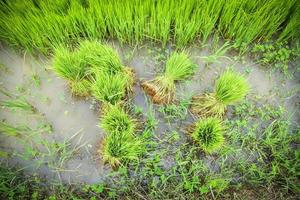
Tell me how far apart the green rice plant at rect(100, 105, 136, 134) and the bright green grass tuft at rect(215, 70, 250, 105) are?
2.45ft

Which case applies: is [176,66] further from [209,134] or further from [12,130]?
[12,130]

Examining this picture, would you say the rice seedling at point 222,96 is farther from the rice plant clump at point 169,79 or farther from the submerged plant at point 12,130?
the submerged plant at point 12,130

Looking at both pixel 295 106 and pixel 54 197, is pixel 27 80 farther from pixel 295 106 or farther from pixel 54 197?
pixel 295 106

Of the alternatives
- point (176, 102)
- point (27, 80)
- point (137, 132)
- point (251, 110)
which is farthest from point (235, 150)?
point (27, 80)

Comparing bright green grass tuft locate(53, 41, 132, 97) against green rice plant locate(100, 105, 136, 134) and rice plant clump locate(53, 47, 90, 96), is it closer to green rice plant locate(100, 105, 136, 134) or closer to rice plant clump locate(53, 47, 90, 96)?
rice plant clump locate(53, 47, 90, 96)

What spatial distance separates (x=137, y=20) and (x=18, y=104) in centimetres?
117

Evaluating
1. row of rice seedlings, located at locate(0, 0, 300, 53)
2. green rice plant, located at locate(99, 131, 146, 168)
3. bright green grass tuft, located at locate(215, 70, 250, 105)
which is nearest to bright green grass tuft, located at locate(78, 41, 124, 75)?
row of rice seedlings, located at locate(0, 0, 300, 53)

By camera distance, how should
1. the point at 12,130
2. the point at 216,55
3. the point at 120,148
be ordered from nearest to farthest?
the point at 120,148 → the point at 12,130 → the point at 216,55

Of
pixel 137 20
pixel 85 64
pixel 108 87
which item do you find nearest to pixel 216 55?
pixel 137 20

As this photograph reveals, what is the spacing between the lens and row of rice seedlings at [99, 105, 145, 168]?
227 cm

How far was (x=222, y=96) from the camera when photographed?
2.43m

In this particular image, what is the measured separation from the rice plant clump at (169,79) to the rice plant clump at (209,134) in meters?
0.36

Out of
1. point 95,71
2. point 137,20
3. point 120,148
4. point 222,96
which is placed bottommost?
point 120,148

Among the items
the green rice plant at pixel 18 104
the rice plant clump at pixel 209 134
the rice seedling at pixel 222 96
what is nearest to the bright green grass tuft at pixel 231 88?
the rice seedling at pixel 222 96
